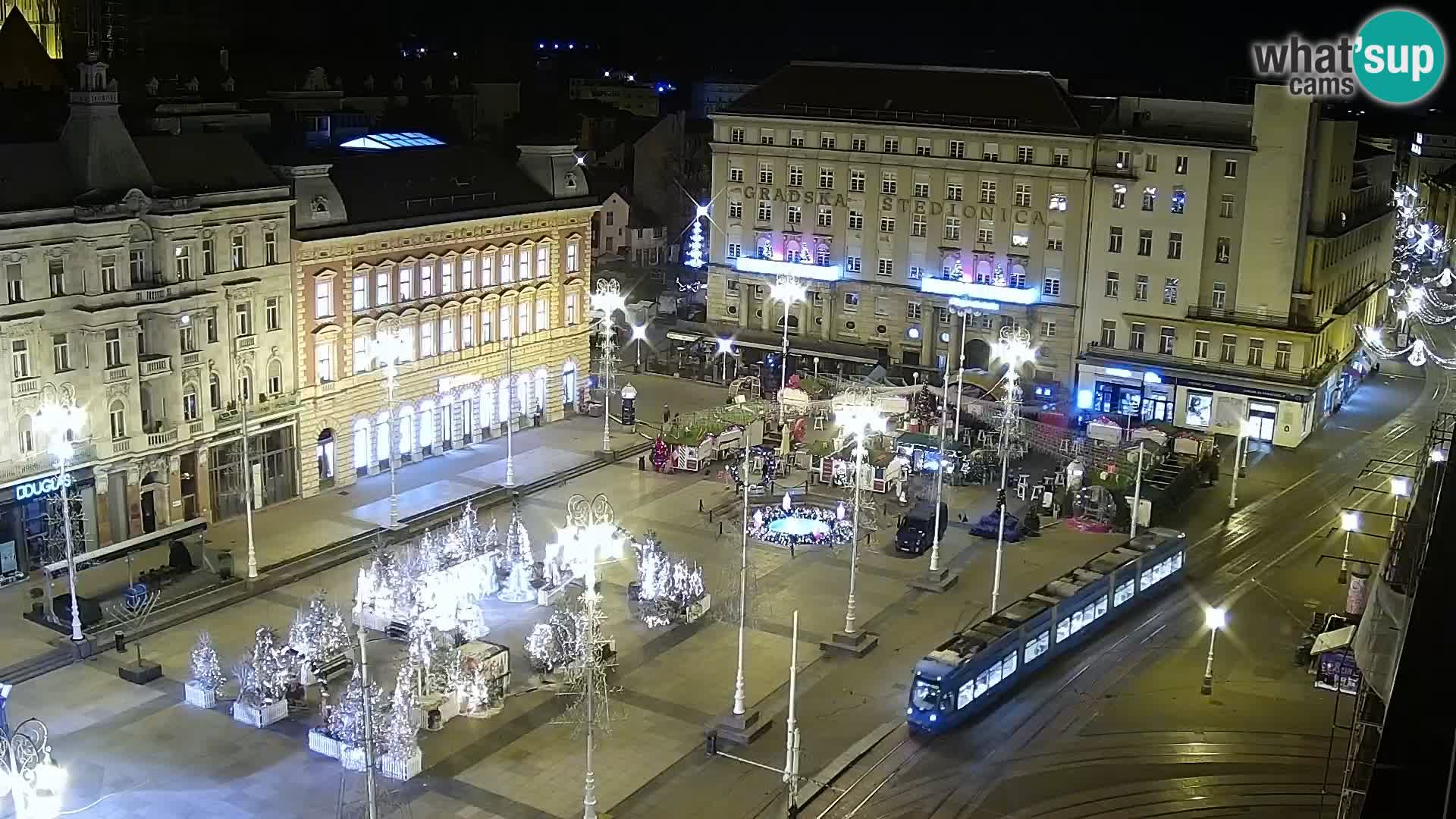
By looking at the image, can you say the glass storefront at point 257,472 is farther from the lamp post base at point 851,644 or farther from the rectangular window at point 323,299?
the lamp post base at point 851,644

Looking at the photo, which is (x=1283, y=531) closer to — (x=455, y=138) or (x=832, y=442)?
(x=832, y=442)

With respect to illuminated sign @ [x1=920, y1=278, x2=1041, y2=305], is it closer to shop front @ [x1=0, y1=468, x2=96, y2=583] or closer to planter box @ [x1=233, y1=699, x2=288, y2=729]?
shop front @ [x1=0, y1=468, x2=96, y2=583]

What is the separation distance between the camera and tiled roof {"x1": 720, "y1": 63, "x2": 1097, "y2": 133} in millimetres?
85938

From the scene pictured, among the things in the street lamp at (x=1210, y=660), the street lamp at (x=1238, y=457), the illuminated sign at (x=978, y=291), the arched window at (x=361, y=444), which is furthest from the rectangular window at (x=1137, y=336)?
the arched window at (x=361, y=444)

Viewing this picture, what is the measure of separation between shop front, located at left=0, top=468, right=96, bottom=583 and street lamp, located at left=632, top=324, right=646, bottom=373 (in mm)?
41531

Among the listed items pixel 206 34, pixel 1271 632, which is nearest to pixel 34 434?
pixel 1271 632

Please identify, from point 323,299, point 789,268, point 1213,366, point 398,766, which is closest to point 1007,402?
point 1213,366

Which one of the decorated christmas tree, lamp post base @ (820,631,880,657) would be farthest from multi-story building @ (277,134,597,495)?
lamp post base @ (820,631,880,657)

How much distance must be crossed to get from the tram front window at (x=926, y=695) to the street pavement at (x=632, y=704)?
1.37 meters

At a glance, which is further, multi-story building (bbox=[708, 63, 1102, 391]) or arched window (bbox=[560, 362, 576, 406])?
multi-story building (bbox=[708, 63, 1102, 391])

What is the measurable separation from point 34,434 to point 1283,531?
51.8m

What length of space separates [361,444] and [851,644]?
28649 mm

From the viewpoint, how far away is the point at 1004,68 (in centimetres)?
9006

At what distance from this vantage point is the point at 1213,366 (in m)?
80.3
